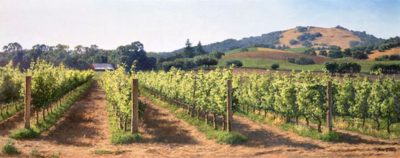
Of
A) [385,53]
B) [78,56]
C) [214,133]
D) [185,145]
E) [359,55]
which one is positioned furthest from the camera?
[78,56]

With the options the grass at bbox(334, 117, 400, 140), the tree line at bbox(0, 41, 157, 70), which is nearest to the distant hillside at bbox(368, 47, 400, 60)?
the tree line at bbox(0, 41, 157, 70)

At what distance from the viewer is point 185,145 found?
17.0 meters

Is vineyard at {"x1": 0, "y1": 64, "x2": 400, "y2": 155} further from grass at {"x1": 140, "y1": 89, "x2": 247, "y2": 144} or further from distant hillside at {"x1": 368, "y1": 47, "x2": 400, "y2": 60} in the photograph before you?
distant hillside at {"x1": 368, "y1": 47, "x2": 400, "y2": 60}

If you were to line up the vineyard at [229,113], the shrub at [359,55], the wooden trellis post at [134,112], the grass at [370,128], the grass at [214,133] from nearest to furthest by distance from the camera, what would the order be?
the grass at [214,133] < the wooden trellis post at [134,112] < the vineyard at [229,113] < the grass at [370,128] < the shrub at [359,55]

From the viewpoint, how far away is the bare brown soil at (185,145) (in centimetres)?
1531

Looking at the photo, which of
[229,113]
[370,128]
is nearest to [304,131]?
[229,113]

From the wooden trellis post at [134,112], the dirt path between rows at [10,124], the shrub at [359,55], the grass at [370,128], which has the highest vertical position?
the shrub at [359,55]

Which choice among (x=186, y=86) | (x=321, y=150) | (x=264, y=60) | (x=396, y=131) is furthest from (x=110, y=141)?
(x=264, y=60)

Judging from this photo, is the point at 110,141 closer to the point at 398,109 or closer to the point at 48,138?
the point at 48,138

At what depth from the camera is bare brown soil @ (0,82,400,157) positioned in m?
15.3

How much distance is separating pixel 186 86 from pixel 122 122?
23.8 feet

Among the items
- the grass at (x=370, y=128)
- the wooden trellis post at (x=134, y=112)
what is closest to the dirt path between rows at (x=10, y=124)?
the wooden trellis post at (x=134, y=112)

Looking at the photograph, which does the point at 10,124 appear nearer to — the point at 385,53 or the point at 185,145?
the point at 185,145

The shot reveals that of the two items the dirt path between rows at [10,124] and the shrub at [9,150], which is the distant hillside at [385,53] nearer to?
the dirt path between rows at [10,124]
